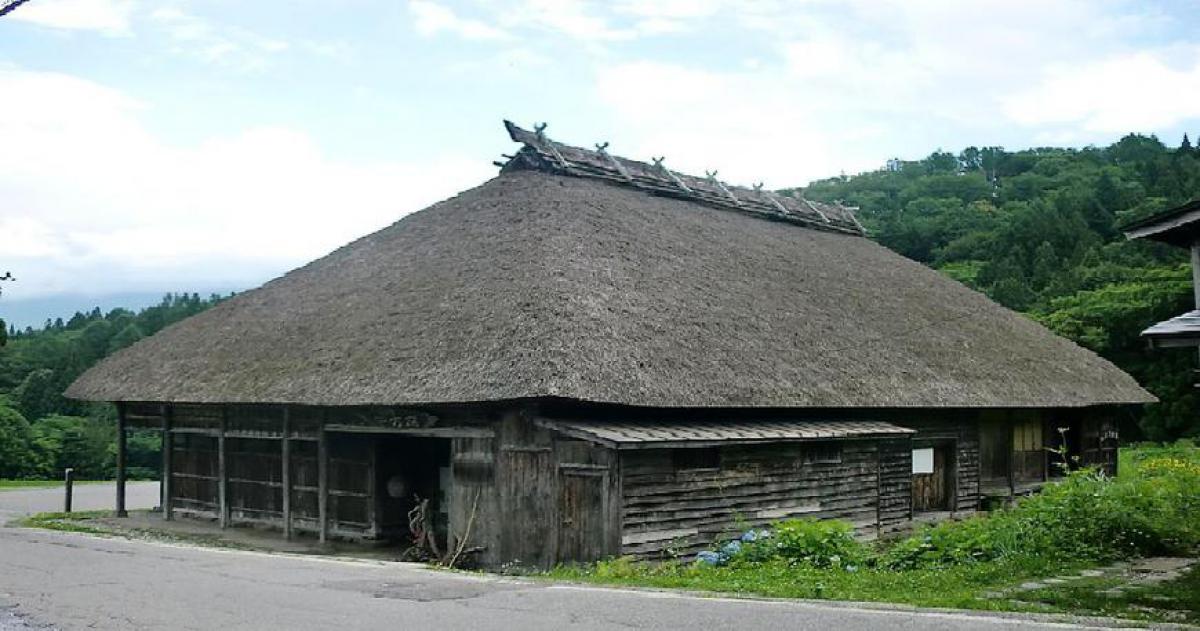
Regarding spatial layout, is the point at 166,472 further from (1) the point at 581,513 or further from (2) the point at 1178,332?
(2) the point at 1178,332

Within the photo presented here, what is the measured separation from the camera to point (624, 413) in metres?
15.3

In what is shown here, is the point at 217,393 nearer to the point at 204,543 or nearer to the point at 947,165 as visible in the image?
the point at 204,543

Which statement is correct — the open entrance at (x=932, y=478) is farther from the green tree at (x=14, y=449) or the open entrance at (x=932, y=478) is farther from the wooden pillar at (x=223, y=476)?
the green tree at (x=14, y=449)

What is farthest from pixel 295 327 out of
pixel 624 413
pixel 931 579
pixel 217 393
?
pixel 931 579

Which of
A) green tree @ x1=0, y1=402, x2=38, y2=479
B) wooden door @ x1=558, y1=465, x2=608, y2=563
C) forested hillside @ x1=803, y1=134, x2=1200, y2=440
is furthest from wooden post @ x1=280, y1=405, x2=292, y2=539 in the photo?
green tree @ x1=0, y1=402, x2=38, y2=479

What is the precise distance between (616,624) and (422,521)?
28.4ft

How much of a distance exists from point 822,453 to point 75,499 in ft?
68.8

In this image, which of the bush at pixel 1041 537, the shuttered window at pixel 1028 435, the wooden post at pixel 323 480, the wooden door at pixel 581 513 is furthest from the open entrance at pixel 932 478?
the wooden post at pixel 323 480

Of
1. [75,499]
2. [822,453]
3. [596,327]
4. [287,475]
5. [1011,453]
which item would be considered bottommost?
[75,499]

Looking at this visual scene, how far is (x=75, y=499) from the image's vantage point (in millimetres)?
29000

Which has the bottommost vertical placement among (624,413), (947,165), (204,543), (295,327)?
(204,543)

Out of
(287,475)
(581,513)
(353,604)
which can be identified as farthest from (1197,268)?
(287,475)

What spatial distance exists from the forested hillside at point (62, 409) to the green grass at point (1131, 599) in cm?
3399

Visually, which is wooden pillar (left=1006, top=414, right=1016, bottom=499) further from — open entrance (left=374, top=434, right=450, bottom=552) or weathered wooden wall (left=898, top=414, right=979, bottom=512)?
open entrance (left=374, top=434, right=450, bottom=552)
